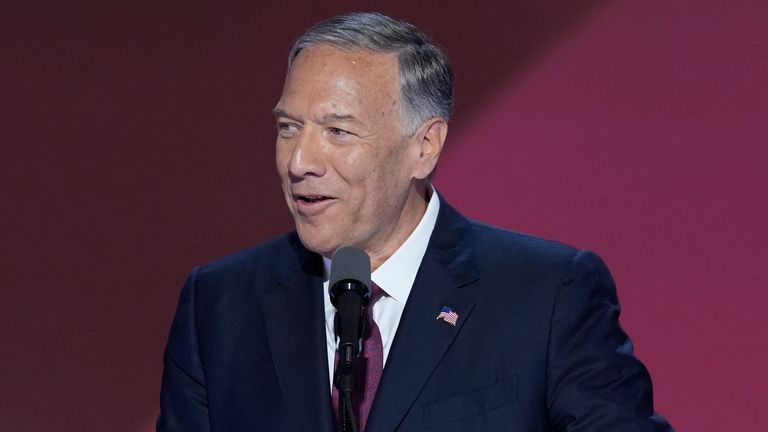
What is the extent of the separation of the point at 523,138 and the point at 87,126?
109 cm

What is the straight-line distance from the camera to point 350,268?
1.90 m

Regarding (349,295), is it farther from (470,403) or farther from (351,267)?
(470,403)

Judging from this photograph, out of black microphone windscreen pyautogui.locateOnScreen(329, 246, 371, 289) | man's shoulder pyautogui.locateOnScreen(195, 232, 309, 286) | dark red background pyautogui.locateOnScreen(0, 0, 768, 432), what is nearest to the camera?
black microphone windscreen pyautogui.locateOnScreen(329, 246, 371, 289)

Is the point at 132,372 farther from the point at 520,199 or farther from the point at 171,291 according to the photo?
the point at 520,199

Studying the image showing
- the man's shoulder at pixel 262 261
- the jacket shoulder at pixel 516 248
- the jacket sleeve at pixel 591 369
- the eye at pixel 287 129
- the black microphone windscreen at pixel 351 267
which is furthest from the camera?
the man's shoulder at pixel 262 261

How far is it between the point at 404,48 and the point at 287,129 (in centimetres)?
27

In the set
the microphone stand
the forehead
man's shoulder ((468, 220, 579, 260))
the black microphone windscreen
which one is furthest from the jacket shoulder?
the microphone stand

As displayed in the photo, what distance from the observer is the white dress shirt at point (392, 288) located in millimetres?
2314

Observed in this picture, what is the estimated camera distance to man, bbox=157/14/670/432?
2.17m

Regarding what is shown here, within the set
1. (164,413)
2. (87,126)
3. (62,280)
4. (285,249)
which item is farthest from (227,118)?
(164,413)

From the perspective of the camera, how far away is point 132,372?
10.6ft

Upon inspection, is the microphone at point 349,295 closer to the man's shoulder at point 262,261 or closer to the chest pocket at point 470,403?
the chest pocket at point 470,403

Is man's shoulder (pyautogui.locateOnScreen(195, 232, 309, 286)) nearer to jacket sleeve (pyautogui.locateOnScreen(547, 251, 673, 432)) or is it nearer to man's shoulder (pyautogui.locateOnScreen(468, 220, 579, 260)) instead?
man's shoulder (pyautogui.locateOnScreen(468, 220, 579, 260))

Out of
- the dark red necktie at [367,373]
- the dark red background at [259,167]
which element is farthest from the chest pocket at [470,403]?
the dark red background at [259,167]
